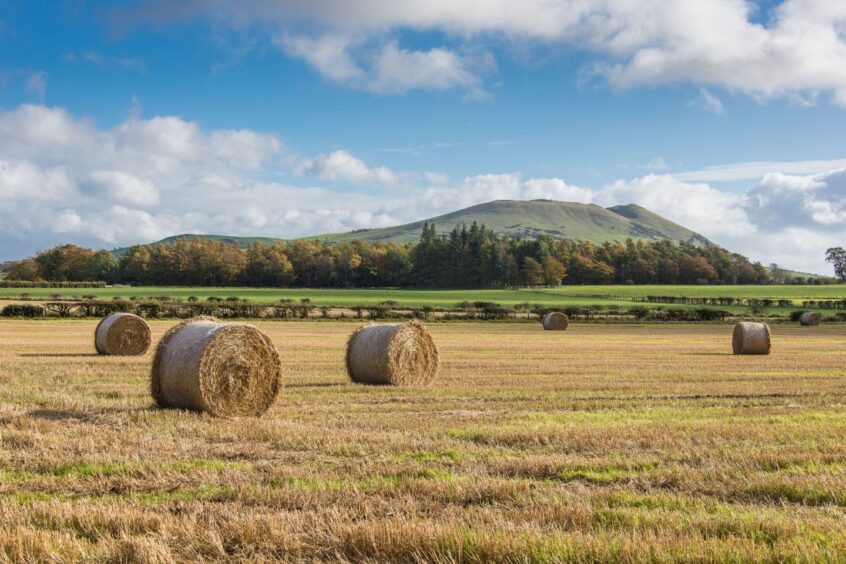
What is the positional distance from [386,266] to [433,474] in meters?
137

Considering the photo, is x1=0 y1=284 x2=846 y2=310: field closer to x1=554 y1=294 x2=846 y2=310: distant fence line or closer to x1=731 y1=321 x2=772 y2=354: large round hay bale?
x1=554 y1=294 x2=846 y2=310: distant fence line

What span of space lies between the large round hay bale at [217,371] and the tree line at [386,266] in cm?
12055

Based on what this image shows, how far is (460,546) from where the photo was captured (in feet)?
19.2

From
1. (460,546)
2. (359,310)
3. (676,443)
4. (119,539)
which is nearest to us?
(460,546)

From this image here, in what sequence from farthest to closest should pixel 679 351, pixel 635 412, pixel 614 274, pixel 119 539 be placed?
1. pixel 614 274
2. pixel 679 351
3. pixel 635 412
4. pixel 119 539

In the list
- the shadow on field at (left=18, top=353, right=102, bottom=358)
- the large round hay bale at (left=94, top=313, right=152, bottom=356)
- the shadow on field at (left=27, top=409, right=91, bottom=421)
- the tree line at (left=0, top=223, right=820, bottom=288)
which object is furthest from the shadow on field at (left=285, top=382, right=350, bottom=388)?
the tree line at (left=0, top=223, right=820, bottom=288)

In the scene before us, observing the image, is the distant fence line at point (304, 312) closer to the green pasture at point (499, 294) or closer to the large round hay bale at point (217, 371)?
the green pasture at point (499, 294)

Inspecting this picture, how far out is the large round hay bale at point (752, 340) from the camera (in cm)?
3312

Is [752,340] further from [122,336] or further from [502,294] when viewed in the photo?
[502,294]

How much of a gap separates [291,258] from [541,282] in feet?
138

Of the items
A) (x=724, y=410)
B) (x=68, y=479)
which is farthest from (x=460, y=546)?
(x=724, y=410)

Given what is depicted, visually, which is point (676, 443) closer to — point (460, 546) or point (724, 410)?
point (724, 410)

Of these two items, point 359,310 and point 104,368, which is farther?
point 359,310

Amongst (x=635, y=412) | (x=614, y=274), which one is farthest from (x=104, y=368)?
(x=614, y=274)
